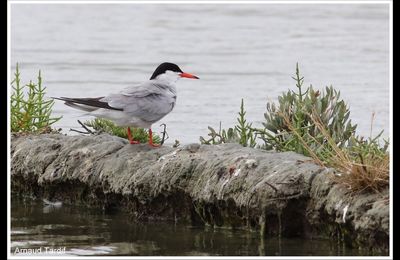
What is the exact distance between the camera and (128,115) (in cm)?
870

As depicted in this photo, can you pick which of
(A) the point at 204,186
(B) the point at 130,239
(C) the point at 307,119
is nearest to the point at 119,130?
(C) the point at 307,119

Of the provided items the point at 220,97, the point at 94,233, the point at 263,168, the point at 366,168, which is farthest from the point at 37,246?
the point at 220,97

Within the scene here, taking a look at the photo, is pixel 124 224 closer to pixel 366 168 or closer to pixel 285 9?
pixel 366 168

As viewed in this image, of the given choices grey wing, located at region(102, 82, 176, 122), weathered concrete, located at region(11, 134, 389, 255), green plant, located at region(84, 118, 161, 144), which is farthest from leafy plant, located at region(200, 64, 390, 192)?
green plant, located at region(84, 118, 161, 144)

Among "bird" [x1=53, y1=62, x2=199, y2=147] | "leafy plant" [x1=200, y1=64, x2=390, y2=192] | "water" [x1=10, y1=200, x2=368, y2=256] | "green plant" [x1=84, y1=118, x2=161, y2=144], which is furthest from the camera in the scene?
"green plant" [x1=84, y1=118, x2=161, y2=144]

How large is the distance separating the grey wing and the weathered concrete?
0.94 feet

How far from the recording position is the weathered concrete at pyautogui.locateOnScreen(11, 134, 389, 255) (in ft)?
23.6

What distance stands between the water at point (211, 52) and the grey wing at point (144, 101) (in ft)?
6.20

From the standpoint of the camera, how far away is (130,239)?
7762 millimetres

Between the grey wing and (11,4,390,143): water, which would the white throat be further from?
(11,4,390,143): water

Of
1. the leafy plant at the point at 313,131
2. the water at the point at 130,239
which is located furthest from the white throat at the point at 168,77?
the water at the point at 130,239

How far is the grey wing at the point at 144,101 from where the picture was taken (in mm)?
8664

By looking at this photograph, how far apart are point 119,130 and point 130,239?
2346mm

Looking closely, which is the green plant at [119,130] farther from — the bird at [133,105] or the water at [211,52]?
the bird at [133,105]
